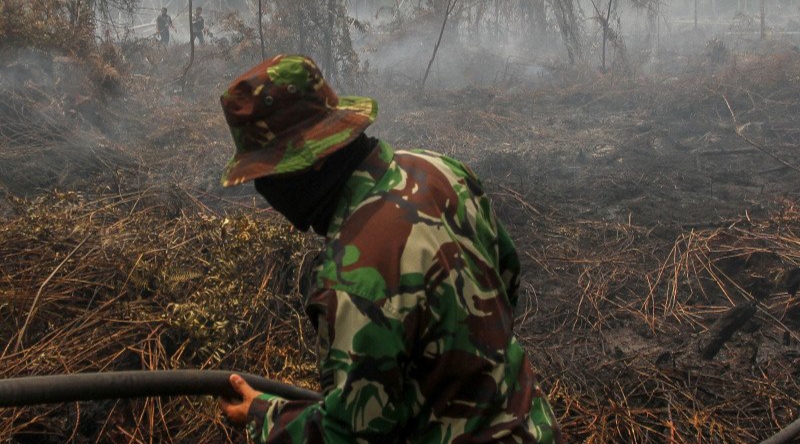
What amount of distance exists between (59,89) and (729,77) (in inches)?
549

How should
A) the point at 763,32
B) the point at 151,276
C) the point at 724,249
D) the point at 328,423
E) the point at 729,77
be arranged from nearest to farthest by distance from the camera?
1. the point at 328,423
2. the point at 151,276
3. the point at 724,249
4. the point at 729,77
5. the point at 763,32

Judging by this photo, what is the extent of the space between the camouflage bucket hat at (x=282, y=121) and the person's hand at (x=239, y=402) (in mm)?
667

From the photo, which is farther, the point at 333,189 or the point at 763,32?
the point at 763,32

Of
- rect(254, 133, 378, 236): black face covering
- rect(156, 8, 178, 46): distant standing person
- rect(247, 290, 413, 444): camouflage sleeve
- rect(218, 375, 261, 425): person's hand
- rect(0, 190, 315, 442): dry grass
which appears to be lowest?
rect(0, 190, 315, 442): dry grass

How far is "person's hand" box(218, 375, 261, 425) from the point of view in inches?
69.3

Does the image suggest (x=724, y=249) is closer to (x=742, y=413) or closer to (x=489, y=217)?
(x=742, y=413)

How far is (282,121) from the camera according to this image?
1448 mm

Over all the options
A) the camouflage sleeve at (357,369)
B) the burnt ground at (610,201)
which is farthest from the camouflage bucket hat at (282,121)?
the burnt ground at (610,201)

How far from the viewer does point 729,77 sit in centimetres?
1445

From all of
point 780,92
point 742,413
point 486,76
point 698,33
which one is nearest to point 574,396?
point 742,413

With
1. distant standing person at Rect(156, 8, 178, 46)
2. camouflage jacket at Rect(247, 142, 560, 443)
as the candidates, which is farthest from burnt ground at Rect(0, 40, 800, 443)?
distant standing person at Rect(156, 8, 178, 46)

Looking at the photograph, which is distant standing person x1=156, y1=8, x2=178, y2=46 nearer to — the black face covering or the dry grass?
the dry grass

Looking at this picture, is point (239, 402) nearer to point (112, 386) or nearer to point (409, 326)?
point (112, 386)

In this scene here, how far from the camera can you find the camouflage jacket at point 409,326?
4.34ft
